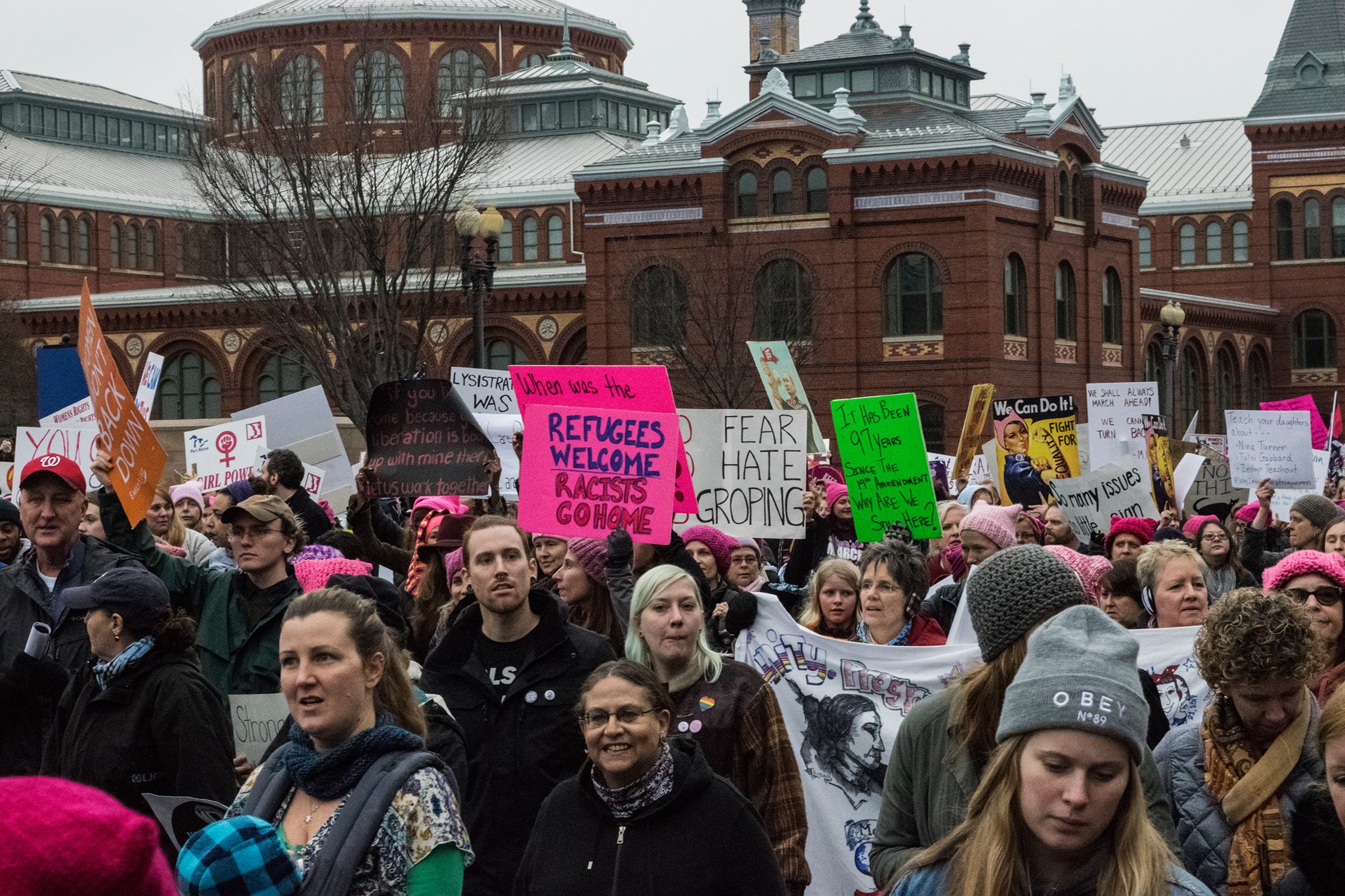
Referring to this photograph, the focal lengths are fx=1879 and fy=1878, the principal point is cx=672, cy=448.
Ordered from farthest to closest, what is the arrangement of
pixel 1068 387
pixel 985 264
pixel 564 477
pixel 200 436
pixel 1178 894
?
pixel 1068 387 < pixel 985 264 < pixel 200 436 < pixel 564 477 < pixel 1178 894

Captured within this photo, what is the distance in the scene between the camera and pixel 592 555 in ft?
26.2

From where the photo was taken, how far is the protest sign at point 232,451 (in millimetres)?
15078

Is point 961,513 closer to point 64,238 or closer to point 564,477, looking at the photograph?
point 564,477

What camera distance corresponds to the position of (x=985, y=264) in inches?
1732

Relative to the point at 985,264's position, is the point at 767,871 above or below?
below

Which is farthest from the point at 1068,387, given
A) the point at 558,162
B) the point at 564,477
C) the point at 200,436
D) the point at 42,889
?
the point at 42,889

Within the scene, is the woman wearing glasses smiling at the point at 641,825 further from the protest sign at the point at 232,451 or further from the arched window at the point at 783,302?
the arched window at the point at 783,302

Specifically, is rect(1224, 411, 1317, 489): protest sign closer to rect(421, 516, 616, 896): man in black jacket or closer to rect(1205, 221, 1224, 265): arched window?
rect(421, 516, 616, 896): man in black jacket

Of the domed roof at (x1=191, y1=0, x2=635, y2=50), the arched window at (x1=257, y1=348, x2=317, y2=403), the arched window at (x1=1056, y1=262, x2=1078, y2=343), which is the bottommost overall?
the arched window at (x1=257, y1=348, x2=317, y2=403)

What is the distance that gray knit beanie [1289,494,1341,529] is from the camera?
10195mm

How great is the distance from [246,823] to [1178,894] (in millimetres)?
1760

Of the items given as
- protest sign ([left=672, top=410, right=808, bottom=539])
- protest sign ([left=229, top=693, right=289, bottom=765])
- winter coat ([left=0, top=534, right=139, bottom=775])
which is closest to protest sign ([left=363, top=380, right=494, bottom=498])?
protest sign ([left=672, top=410, right=808, bottom=539])

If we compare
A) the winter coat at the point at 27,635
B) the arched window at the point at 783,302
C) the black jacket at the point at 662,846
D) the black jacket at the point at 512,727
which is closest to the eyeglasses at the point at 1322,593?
the black jacket at the point at 662,846

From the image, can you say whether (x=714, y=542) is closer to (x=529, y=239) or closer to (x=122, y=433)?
(x=122, y=433)
